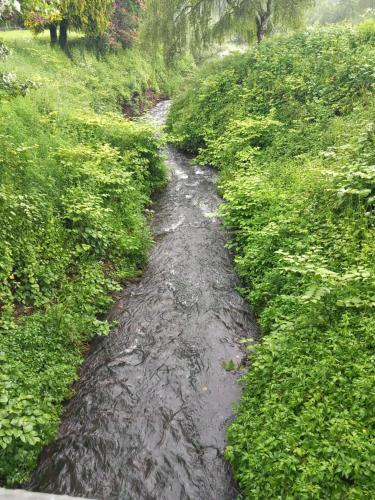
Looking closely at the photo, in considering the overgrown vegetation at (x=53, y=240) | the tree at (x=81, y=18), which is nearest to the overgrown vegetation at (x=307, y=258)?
the overgrown vegetation at (x=53, y=240)

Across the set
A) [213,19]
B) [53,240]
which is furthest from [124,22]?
[53,240]

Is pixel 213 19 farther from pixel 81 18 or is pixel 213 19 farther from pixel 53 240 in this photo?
pixel 53 240

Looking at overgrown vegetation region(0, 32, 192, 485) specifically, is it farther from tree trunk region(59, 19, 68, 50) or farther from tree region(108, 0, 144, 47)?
tree region(108, 0, 144, 47)

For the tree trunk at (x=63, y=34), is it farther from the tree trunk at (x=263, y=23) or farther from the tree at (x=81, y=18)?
the tree trunk at (x=263, y=23)

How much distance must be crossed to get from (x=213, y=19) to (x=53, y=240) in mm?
17951

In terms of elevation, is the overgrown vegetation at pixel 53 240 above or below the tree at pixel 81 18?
below

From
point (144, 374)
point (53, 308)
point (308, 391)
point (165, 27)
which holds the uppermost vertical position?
point (165, 27)

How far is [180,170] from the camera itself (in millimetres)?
14039

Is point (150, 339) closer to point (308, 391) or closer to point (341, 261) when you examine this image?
point (308, 391)

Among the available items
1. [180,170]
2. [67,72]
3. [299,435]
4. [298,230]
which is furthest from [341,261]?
[67,72]

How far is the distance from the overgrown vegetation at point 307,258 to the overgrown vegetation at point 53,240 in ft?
7.98

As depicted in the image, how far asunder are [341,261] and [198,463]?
3.53 m

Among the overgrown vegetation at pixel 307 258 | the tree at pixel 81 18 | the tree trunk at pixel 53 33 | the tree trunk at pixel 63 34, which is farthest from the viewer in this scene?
the tree trunk at pixel 53 33

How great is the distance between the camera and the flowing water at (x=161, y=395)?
4273mm
